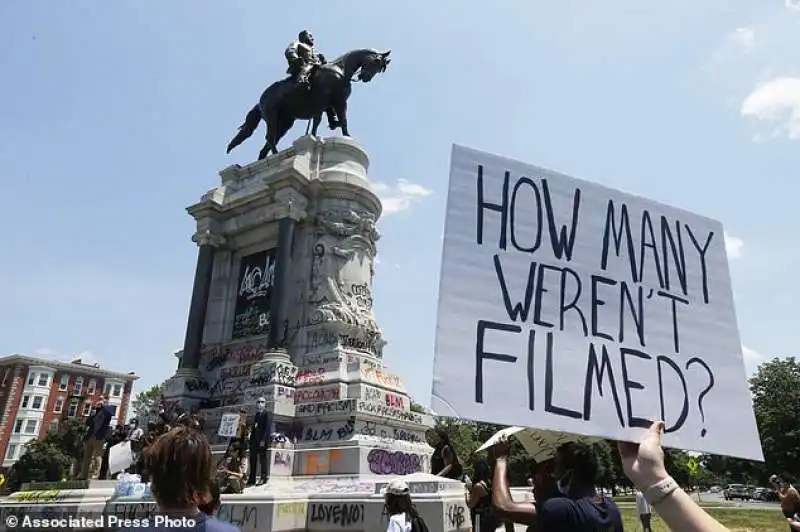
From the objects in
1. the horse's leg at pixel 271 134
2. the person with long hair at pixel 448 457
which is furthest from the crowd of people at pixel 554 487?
the horse's leg at pixel 271 134

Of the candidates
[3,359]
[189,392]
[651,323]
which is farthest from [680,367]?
[3,359]

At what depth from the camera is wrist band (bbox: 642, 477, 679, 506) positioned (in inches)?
86.0

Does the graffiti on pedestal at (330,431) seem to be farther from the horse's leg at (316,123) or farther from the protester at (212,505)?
the protester at (212,505)

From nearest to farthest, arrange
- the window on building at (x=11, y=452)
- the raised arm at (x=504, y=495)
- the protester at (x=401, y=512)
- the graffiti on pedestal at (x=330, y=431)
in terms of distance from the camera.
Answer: the raised arm at (x=504, y=495) → the protester at (x=401, y=512) → the graffiti on pedestal at (x=330, y=431) → the window on building at (x=11, y=452)

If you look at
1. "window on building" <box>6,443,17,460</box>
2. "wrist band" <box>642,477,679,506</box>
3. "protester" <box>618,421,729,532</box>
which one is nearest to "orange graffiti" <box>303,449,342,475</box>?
"protester" <box>618,421,729,532</box>

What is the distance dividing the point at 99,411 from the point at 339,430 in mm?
5892

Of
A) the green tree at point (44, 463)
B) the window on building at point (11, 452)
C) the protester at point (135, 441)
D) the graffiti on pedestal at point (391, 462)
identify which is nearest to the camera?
the graffiti on pedestal at point (391, 462)

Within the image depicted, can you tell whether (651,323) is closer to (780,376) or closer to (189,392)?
(189,392)

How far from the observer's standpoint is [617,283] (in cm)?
325

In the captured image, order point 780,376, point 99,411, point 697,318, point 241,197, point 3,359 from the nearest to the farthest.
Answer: point 697,318 → point 99,411 → point 241,197 → point 780,376 → point 3,359

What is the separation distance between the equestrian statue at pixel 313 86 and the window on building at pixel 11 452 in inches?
2740

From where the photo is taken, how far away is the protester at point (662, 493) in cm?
209

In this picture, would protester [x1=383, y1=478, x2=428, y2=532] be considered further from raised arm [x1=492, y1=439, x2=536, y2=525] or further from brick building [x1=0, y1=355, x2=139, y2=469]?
brick building [x1=0, y1=355, x2=139, y2=469]

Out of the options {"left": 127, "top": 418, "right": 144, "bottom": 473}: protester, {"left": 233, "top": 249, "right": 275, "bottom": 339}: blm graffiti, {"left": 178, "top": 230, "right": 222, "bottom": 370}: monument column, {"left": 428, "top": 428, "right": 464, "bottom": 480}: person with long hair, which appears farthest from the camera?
{"left": 178, "top": 230, "right": 222, "bottom": 370}: monument column
